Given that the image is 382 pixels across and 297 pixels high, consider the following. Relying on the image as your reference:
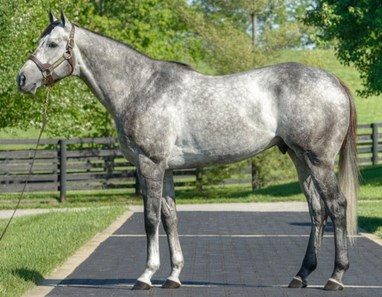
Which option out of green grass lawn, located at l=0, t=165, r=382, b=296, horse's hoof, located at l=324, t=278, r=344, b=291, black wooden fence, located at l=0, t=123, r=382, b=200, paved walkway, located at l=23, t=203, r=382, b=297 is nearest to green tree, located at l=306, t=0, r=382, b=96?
green grass lawn, located at l=0, t=165, r=382, b=296

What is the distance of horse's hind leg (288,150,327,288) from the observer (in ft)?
39.5

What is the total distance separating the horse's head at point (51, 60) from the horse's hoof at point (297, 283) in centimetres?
324

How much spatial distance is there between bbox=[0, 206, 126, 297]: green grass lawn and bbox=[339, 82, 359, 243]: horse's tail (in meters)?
3.45

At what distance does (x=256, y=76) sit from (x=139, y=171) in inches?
62.7

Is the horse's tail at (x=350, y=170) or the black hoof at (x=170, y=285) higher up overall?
the horse's tail at (x=350, y=170)

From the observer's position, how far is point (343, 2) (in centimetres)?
3494

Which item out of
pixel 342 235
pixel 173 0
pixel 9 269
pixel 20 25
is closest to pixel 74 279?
pixel 9 269

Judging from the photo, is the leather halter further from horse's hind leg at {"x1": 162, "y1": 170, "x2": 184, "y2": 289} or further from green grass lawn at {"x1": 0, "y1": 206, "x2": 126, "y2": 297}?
green grass lawn at {"x1": 0, "y1": 206, "x2": 126, "y2": 297}

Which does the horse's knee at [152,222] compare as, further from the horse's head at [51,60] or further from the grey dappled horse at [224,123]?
the horse's head at [51,60]

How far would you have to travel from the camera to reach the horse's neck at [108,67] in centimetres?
1230

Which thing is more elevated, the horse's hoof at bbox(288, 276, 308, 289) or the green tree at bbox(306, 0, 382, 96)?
the green tree at bbox(306, 0, 382, 96)

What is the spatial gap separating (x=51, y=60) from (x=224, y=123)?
1.97 meters

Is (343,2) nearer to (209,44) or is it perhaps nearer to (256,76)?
(209,44)

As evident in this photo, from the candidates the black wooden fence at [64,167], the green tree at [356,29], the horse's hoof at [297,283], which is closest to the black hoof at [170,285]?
the horse's hoof at [297,283]
